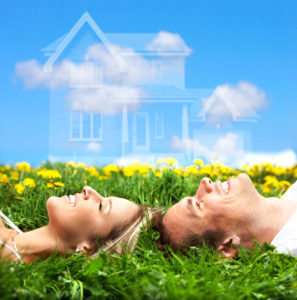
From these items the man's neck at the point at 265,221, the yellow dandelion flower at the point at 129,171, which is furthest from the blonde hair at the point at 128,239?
the yellow dandelion flower at the point at 129,171

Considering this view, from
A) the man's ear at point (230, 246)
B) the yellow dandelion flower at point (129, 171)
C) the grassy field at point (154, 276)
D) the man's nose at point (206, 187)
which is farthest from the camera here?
the yellow dandelion flower at point (129, 171)

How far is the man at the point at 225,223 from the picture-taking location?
9.45 ft

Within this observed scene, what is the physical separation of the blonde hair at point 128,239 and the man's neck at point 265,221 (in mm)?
743

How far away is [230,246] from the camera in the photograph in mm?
2906

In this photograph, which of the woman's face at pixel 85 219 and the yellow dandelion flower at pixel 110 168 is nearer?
the woman's face at pixel 85 219

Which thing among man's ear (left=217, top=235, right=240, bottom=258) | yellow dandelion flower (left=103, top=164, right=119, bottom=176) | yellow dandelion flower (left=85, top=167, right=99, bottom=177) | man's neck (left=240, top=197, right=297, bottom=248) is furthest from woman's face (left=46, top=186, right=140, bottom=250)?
yellow dandelion flower (left=85, top=167, right=99, bottom=177)

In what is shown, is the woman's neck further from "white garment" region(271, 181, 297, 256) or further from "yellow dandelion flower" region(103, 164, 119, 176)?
"yellow dandelion flower" region(103, 164, 119, 176)

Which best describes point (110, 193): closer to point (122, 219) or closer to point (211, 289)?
point (122, 219)

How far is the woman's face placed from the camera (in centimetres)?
276

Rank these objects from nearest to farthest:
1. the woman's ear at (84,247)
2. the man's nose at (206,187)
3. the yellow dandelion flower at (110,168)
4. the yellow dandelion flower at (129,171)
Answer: the woman's ear at (84,247) → the man's nose at (206,187) → the yellow dandelion flower at (129,171) → the yellow dandelion flower at (110,168)

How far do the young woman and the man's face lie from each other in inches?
12.9

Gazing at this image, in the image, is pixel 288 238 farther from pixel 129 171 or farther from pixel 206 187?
pixel 129 171

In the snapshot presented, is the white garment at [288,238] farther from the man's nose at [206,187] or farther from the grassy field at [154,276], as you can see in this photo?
the man's nose at [206,187]

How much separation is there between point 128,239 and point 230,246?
748 millimetres
